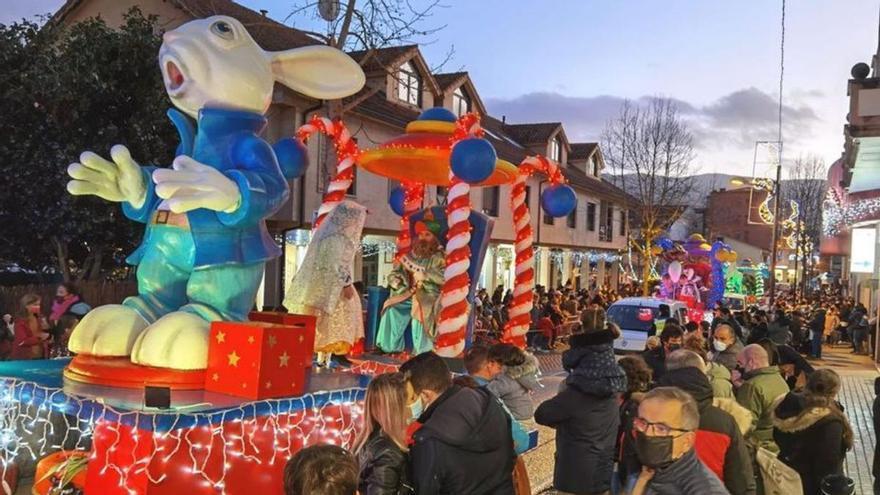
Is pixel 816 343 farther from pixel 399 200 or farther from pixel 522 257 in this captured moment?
pixel 399 200

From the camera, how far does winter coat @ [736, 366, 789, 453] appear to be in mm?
5539

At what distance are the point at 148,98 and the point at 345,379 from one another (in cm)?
986

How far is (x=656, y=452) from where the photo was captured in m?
2.94

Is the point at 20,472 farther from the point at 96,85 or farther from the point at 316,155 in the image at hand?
the point at 316,155

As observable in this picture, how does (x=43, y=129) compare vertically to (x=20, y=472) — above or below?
above

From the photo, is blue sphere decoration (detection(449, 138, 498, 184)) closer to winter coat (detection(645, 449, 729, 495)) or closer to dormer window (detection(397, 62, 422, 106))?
winter coat (detection(645, 449, 729, 495))

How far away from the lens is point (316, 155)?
1858 centimetres

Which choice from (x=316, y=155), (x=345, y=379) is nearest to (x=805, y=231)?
(x=316, y=155)

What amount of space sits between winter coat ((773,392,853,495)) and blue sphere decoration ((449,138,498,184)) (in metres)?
4.08

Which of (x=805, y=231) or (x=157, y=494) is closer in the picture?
(x=157, y=494)

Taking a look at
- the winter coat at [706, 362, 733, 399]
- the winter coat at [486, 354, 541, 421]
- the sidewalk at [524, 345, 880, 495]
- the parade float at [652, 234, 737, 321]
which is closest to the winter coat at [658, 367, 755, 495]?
the winter coat at [706, 362, 733, 399]

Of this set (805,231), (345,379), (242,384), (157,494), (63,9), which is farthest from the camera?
(805,231)

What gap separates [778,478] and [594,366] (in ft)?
4.03

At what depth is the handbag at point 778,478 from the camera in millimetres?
4430
